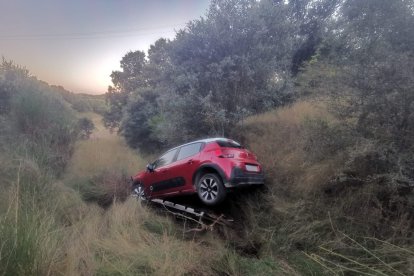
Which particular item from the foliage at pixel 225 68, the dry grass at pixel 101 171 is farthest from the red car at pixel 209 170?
the foliage at pixel 225 68

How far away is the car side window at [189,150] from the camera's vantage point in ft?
28.4

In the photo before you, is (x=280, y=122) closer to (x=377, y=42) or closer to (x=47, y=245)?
(x=377, y=42)

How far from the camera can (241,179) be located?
7844mm

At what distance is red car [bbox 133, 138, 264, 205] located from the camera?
782 cm

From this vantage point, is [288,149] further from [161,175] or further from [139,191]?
[139,191]

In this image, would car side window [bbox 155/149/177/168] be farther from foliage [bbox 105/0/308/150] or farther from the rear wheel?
foliage [bbox 105/0/308/150]

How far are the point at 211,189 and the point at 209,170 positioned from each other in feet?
1.47

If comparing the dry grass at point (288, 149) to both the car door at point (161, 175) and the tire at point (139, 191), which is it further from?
the tire at point (139, 191)

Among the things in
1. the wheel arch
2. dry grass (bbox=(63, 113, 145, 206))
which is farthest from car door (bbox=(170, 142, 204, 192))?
dry grass (bbox=(63, 113, 145, 206))

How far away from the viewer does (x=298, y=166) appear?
29.6ft

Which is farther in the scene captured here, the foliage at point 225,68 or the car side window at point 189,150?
the foliage at point 225,68

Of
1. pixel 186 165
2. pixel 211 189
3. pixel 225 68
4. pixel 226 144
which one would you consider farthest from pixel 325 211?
pixel 225 68

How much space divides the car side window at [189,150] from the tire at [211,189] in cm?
75

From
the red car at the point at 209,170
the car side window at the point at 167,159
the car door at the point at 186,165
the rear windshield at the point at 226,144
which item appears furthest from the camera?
the car side window at the point at 167,159
